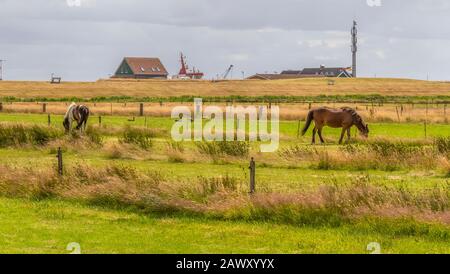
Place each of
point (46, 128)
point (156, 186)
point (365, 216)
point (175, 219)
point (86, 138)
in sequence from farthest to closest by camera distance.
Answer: point (46, 128), point (86, 138), point (156, 186), point (175, 219), point (365, 216)

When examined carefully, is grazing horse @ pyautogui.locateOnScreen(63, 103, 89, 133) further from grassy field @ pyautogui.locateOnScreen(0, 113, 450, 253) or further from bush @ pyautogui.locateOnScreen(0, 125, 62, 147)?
grassy field @ pyautogui.locateOnScreen(0, 113, 450, 253)

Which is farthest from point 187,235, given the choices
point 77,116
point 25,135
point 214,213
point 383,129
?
point 383,129

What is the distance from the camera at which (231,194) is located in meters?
16.9

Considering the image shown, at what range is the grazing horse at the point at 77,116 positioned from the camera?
36834mm

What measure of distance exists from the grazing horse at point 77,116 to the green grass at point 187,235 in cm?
2005

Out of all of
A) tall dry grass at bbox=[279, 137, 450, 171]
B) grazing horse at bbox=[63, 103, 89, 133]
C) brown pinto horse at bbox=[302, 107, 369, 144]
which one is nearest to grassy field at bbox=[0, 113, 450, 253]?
tall dry grass at bbox=[279, 137, 450, 171]

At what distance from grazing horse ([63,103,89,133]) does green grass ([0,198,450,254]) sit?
2005 cm

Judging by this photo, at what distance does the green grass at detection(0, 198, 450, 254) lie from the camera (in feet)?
45.0

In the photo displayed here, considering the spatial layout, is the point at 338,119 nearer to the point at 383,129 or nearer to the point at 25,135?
the point at 383,129

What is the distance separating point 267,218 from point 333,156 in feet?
34.7

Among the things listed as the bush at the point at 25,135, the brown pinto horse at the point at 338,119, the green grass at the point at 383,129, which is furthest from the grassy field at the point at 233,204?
the green grass at the point at 383,129

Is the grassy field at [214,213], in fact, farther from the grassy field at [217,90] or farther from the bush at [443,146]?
the grassy field at [217,90]
